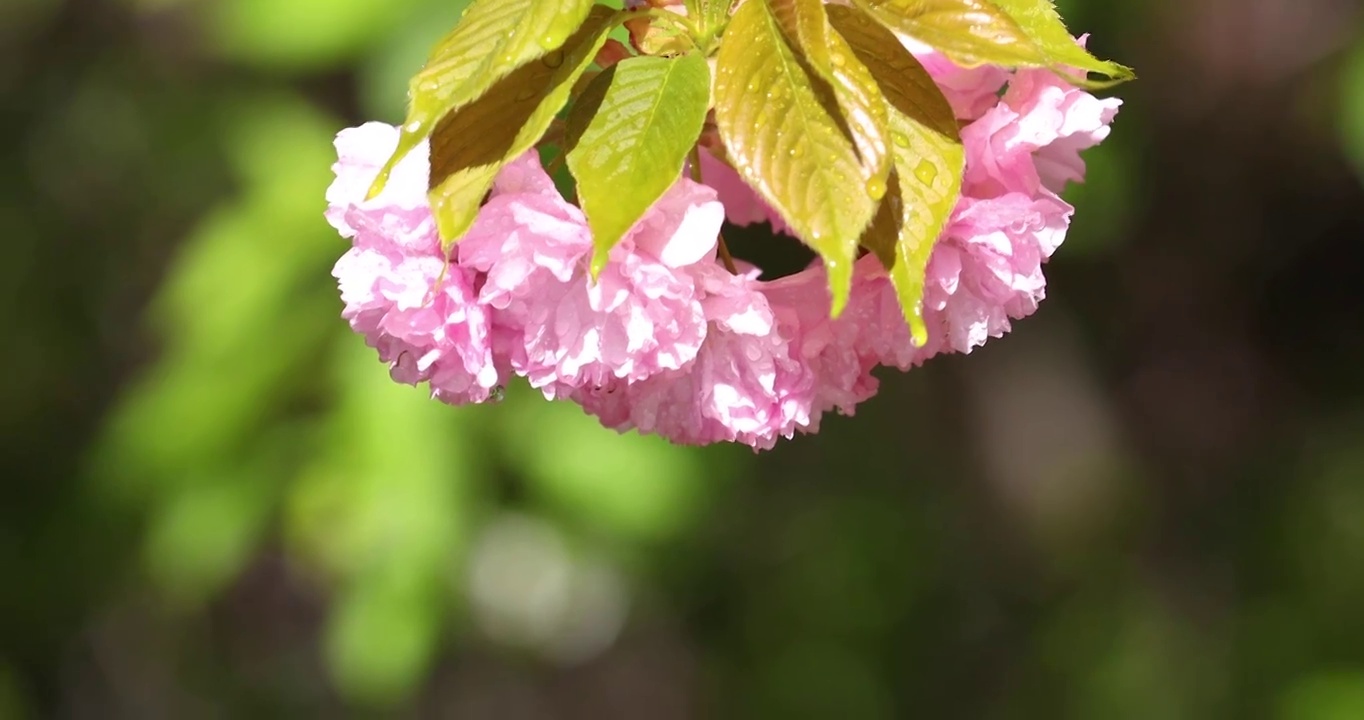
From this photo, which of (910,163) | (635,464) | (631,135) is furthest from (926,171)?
(635,464)

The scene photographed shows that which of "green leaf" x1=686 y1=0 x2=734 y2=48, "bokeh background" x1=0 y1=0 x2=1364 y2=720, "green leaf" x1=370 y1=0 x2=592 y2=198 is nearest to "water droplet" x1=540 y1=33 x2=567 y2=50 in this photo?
"green leaf" x1=370 y1=0 x2=592 y2=198

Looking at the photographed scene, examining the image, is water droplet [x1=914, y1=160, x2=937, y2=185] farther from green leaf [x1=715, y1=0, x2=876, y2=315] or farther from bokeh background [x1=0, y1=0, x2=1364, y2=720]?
bokeh background [x1=0, y1=0, x2=1364, y2=720]

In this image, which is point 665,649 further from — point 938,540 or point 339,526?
point 339,526

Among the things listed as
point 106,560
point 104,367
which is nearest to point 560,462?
point 106,560

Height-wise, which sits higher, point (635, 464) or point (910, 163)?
point (910, 163)

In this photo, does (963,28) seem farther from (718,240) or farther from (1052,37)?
(718,240)

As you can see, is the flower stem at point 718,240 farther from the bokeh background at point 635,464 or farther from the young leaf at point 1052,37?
the bokeh background at point 635,464
